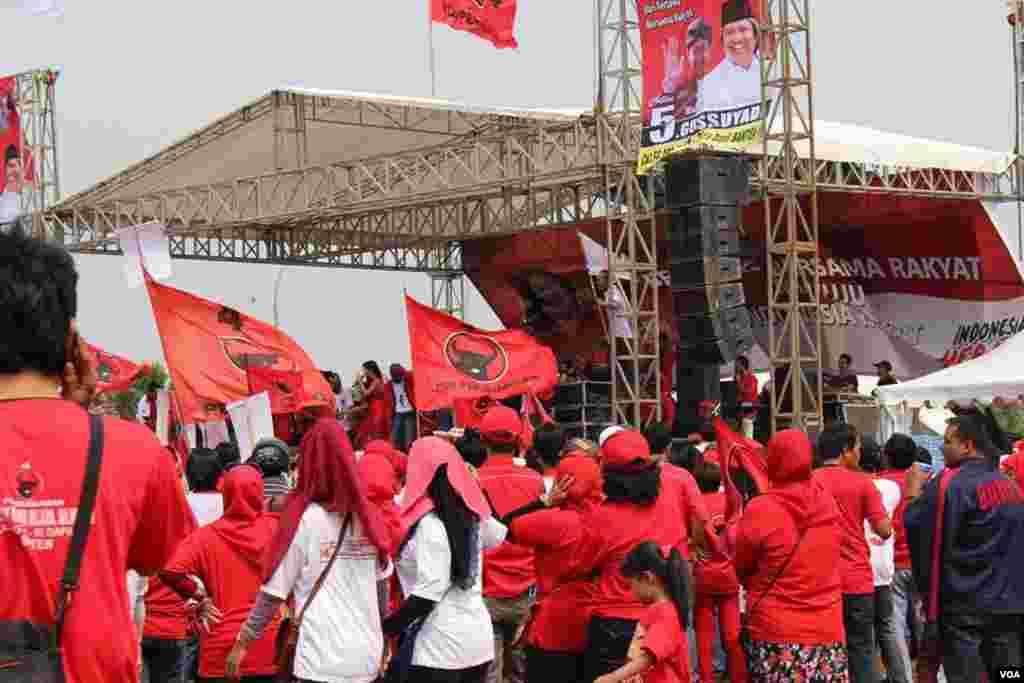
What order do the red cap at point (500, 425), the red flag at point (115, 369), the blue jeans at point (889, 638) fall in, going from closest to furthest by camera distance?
the red cap at point (500, 425)
the blue jeans at point (889, 638)
the red flag at point (115, 369)

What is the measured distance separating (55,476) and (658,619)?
10.2ft

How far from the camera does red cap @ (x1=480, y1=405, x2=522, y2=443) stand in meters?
7.45

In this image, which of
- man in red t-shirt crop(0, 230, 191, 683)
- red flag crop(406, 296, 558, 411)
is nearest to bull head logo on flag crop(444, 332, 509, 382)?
red flag crop(406, 296, 558, 411)

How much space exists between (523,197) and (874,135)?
19.1 ft

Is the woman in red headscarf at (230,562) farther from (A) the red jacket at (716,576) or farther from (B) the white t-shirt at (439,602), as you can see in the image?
(A) the red jacket at (716,576)

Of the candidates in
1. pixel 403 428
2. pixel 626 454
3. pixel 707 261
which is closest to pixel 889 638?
pixel 626 454

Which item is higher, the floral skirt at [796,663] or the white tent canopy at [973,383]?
the white tent canopy at [973,383]

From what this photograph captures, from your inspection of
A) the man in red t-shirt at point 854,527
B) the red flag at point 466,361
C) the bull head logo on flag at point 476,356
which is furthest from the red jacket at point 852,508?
the bull head logo on flag at point 476,356

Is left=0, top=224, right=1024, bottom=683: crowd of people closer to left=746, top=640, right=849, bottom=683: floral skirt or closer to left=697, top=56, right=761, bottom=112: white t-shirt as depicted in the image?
left=746, top=640, right=849, bottom=683: floral skirt

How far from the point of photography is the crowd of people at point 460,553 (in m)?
2.93

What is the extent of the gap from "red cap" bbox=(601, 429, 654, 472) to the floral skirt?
1096 millimetres

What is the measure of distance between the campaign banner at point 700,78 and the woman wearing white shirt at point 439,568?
33.8ft

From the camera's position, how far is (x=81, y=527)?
2.91m

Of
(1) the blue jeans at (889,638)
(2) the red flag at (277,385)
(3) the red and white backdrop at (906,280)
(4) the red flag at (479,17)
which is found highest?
(4) the red flag at (479,17)
